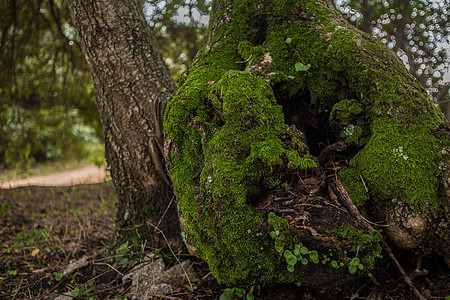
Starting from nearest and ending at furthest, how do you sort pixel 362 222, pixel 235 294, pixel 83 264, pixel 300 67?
pixel 362 222
pixel 235 294
pixel 300 67
pixel 83 264

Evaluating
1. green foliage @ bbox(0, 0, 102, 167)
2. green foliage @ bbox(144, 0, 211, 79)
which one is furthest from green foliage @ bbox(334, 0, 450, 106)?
green foliage @ bbox(0, 0, 102, 167)

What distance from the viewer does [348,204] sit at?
6.00 ft

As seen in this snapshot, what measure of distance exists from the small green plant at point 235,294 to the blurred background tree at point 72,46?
4.37m

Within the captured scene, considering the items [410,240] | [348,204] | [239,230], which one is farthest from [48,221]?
[410,240]

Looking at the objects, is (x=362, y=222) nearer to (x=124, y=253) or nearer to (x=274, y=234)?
(x=274, y=234)

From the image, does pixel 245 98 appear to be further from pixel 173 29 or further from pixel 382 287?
pixel 173 29

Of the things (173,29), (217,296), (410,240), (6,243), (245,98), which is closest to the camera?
(410,240)

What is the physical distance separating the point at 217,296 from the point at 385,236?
1265mm

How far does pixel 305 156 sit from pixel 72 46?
522 centimetres

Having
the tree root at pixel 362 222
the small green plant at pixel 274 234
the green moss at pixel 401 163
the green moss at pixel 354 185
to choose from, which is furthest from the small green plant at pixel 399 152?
the small green plant at pixel 274 234

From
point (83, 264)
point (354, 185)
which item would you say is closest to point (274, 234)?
point (354, 185)

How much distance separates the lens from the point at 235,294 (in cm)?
200

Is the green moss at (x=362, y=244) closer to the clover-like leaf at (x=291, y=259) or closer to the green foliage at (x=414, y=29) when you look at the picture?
the clover-like leaf at (x=291, y=259)

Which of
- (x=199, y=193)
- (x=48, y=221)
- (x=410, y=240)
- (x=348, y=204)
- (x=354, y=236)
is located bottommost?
(x=48, y=221)
